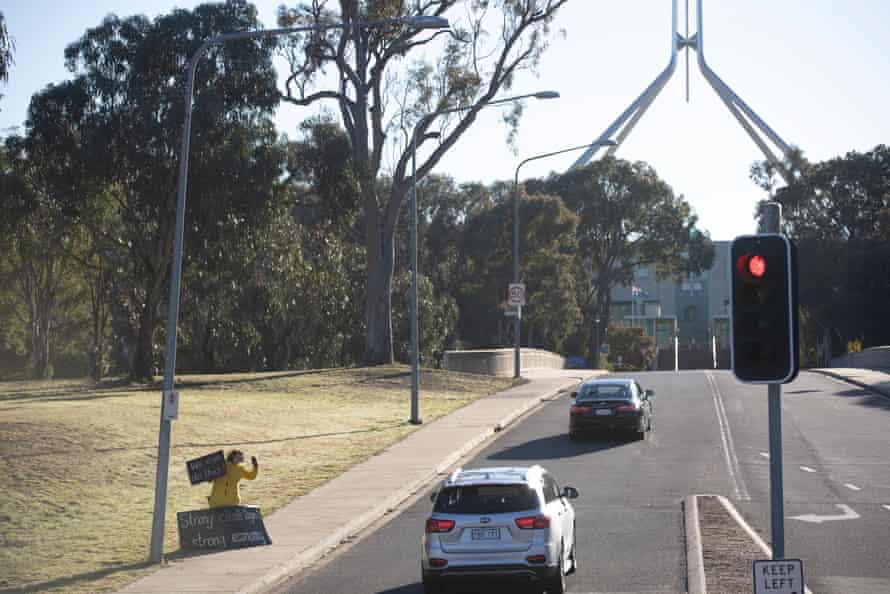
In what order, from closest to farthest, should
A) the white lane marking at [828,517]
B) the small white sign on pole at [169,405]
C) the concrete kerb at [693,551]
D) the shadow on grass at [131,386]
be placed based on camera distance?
the concrete kerb at [693,551], the small white sign on pole at [169,405], the white lane marking at [828,517], the shadow on grass at [131,386]

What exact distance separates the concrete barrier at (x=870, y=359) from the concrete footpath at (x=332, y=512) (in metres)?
31.2

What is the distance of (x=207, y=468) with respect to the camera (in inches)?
652

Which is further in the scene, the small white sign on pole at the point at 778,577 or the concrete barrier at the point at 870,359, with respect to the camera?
the concrete barrier at the point at 870,359

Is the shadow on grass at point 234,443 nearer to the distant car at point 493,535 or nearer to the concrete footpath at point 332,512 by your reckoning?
the concrete footpath at point 332,512

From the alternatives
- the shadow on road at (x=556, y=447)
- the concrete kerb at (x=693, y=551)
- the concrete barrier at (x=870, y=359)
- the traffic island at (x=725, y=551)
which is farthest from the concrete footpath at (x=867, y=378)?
the traffic island at (x=725, y=551)

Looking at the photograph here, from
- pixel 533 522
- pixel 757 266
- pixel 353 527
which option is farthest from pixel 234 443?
pixel 757 266

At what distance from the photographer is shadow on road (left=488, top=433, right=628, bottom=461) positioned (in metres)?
27.7

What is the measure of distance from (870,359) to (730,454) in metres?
40.6

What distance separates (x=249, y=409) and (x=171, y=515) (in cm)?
1486

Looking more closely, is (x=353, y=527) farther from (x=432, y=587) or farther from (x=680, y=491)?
(x=680, y=491)

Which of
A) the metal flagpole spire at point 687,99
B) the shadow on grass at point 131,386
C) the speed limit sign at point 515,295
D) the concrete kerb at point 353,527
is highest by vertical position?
the metal flagpole spire at point 687,99

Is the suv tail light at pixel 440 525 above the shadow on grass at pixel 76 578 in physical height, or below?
above

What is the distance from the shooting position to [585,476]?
80.3 feet

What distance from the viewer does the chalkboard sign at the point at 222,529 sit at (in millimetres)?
16906
